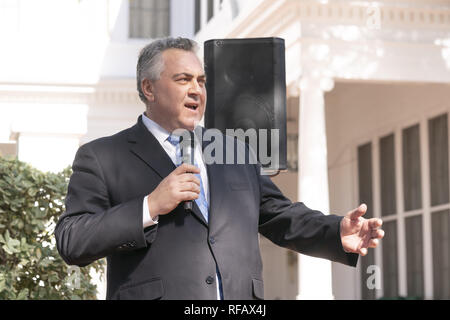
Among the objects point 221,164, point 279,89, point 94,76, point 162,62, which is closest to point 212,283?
point 221,164

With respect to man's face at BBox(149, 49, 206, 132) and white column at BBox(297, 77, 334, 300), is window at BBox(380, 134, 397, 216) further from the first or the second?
man's face at BBox(149, 49, 206, 132)

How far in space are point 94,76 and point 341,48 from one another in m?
7.86

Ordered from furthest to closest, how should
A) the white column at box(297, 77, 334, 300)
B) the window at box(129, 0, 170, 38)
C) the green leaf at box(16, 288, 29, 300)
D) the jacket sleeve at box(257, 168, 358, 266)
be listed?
the window at box(129, 0, 170, 38)
the white column at box(297, 77, 334, 300)
the green leaf at box(16, 288, 29, 300)
the jacket sleeve at box(257, 168, 358, 266)

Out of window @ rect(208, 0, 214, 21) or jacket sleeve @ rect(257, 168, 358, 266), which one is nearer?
jacket sleeve @ rect(257, 168, 358, 266)

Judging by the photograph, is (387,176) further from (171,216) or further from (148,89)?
(171,216)

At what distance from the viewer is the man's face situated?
332 cm

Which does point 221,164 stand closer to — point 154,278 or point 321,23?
point 154,278

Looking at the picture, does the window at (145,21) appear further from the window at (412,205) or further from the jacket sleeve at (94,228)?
the jacket sleeve at (94,228)

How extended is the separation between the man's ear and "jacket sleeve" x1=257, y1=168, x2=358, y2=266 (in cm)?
53

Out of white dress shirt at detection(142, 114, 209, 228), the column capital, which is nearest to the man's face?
→ white dress shirt at detection(142, 114, 209, 228)

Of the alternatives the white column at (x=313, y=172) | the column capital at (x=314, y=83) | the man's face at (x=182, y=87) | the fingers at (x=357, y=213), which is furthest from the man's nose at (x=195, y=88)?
the column capital at (x=314, y=83)

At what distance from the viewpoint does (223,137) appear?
11.8 feet

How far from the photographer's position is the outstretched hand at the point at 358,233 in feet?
10.7

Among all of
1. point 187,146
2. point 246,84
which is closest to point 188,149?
point 187,146
